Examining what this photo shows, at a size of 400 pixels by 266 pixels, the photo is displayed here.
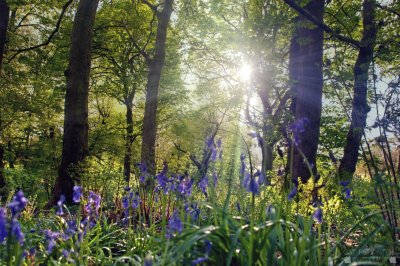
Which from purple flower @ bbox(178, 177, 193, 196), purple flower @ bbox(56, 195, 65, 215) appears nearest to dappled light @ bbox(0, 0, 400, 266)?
purple flower @ bbox(178, 177, 193, 196)

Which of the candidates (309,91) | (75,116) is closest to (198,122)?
(75,116)

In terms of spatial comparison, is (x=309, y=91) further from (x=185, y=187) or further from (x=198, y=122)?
(x=198, y=122)

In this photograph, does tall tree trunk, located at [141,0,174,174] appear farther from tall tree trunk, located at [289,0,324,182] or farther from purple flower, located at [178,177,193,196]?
purple flower, located at [178,177,193,196]

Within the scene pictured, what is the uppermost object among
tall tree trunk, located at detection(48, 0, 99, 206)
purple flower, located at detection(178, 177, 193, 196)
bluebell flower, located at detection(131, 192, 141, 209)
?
tall tree trunk, located at detection(48, 0, 99, 206)

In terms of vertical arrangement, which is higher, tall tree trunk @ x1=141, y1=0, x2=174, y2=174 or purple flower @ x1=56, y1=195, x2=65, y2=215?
tall tree trunk @ x1=141, y1=0, x2=174, y2=174

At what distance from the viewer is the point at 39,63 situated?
17.8 metres

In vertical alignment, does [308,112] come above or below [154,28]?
below

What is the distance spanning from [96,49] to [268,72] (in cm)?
782

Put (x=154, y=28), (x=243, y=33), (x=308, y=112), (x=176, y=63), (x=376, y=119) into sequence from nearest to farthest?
(x=376, y=119)
(x=308, y=112)
(x=243, y=33)
(x=154, y=28)
(x=176, y=63)

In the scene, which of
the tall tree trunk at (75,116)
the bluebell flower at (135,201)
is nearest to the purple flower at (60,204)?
the bluebell flower at (135,201)

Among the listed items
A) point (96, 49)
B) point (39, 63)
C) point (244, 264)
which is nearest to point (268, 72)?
point (96, 49)

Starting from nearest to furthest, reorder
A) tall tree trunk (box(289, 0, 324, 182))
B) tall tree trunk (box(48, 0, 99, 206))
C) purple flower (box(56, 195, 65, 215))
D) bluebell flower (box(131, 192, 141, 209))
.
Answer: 1. purple flower (box(56, 195, 65, 215))
2. bluebell flower (box(131, 192, 141, 209))
3. tall tree trunk (box(289, 0, 324, 182))
4. tall tree trunk (box(48, 0, 99, 206))

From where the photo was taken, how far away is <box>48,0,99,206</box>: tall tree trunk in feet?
28.5

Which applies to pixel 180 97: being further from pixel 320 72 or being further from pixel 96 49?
pixel 320 72
